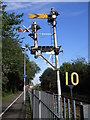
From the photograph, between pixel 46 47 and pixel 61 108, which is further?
pixel 46 47

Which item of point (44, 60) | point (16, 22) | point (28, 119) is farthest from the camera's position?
point (16, 22)

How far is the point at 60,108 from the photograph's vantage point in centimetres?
388

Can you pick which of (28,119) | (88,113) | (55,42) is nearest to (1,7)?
(55,42)

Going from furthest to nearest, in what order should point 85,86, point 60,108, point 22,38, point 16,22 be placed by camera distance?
point 85,86
point 22,38
point 16,22
point 60,108

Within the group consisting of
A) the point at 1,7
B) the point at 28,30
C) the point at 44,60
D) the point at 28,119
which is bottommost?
the point at 28,119

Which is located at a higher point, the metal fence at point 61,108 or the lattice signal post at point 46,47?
the lattice signal post at point 46,47

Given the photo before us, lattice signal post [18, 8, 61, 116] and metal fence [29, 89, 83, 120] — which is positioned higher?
lattice signal post [18, 8, 61, 116]

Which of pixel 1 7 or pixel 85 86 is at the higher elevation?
pixel 1 7

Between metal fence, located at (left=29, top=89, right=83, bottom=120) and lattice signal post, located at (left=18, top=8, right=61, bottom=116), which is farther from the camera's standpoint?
lattice signal post, located at (left=18, top=8, right=61, bottom=116)

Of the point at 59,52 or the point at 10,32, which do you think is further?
the point at 10,32

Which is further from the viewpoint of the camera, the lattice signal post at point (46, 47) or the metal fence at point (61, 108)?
the lattice signal post at point (46, 47)

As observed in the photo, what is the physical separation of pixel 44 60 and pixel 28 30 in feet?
8.16

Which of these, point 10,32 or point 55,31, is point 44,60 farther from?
point 10,32

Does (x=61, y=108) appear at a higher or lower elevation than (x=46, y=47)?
lower
